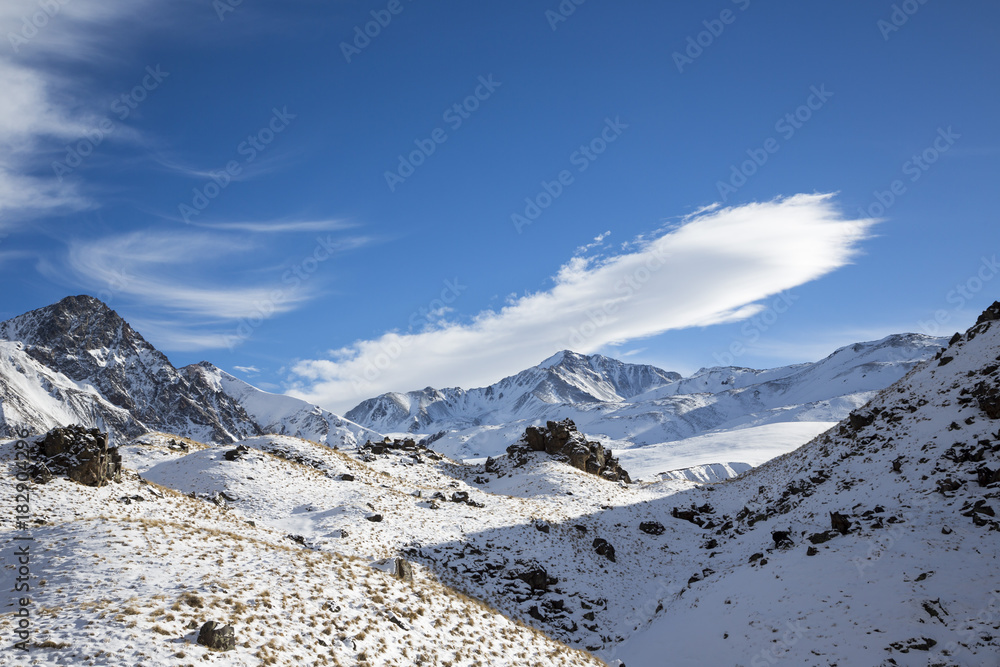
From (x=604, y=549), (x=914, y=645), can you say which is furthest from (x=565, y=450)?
(x=914, y=645)

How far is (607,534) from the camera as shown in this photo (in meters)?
36.2

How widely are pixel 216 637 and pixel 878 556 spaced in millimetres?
23272

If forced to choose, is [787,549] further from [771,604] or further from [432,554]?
[432,554]

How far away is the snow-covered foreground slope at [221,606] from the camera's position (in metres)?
11.6

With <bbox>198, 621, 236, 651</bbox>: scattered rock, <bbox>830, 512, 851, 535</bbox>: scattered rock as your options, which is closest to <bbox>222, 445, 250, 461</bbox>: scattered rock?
<bbox>198, 621, 236, 651</bbox>: scattered rock

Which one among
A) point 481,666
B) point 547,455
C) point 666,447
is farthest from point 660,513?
point 666,447

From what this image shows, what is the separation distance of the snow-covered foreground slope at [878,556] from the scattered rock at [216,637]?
667 inches

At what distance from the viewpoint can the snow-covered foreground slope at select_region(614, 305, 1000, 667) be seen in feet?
53.5

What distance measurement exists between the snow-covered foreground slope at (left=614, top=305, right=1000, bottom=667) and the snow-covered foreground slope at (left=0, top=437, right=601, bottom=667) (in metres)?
6.88

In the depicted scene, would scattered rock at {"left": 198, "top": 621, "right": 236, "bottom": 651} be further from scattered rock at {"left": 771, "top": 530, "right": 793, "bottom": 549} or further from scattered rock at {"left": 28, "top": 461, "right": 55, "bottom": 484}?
scattered rock at {"left": 771, "top": 530, "right": 793, "bottom": 549}

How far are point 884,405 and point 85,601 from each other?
149ft

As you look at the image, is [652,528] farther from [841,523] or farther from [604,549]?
[841,523]

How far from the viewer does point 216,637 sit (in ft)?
39.3

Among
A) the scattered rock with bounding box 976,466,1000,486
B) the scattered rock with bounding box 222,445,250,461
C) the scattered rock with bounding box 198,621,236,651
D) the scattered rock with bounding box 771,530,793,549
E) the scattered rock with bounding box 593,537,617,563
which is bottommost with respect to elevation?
the scattered rock with bounding box 593,537,617,563
